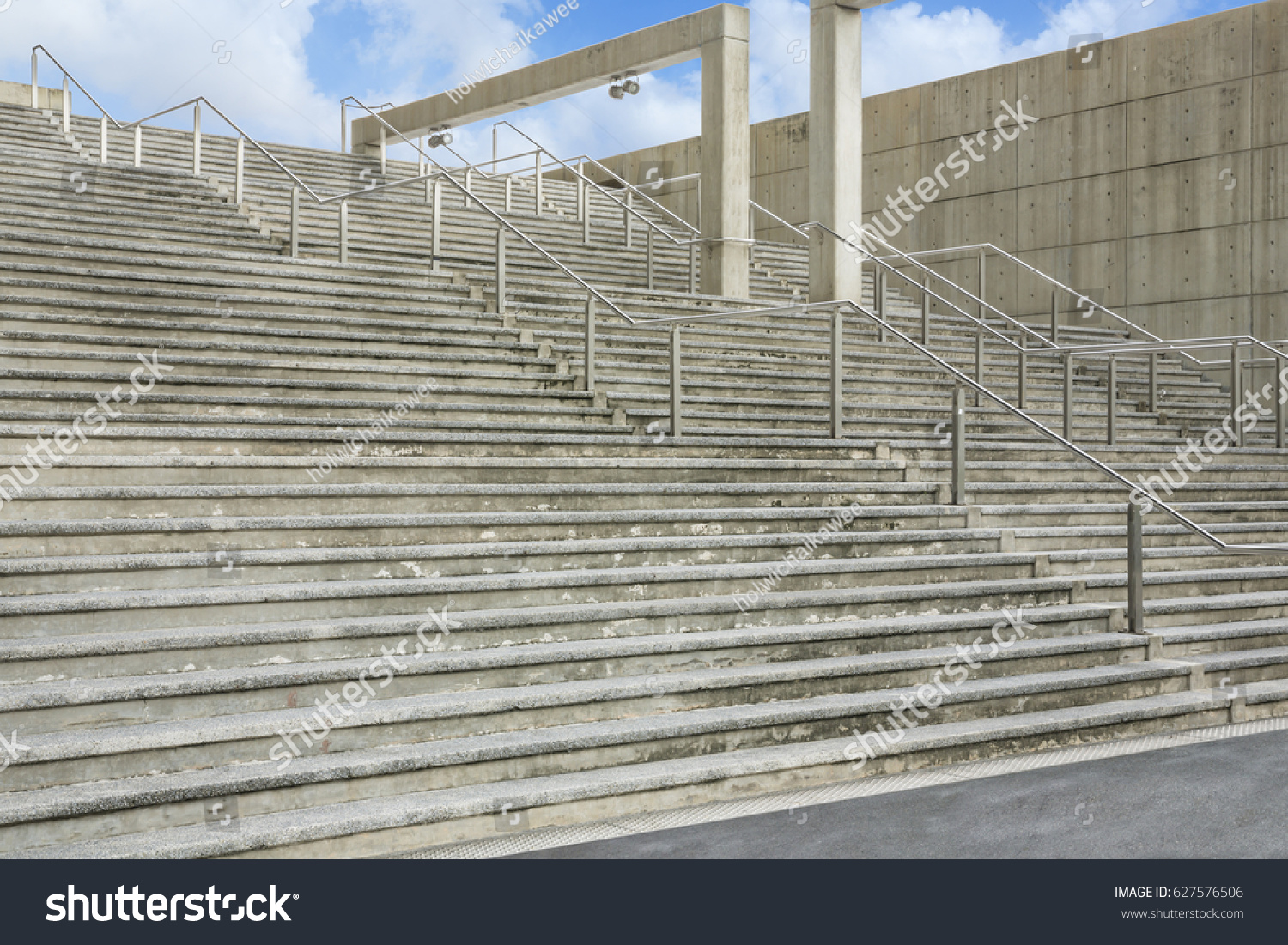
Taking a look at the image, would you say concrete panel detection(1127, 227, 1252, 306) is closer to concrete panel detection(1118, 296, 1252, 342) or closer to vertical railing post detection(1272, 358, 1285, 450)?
concrete panel detection(1118, 296, 1252, 342)

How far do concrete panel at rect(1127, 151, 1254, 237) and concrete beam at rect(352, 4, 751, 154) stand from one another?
4532 mm

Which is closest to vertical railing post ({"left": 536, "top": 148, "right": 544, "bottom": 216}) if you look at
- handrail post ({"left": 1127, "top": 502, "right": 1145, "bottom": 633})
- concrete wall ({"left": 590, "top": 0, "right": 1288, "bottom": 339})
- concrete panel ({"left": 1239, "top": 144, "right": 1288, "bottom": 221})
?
concrete wall ({"left": 590, "top": 0, "right": 1288, "bottom": 339})

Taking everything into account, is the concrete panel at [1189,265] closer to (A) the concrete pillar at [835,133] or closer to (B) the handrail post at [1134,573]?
(A) the concrete pillar at [835,133]

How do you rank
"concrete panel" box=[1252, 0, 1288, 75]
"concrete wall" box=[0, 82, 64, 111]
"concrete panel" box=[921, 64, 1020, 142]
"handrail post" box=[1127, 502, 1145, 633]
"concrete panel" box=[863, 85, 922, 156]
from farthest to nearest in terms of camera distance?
"concrete wall" box=[0, 82, 64, 111], "concrete panel" box=[863, 85, 922, 156], "concrete panel" box=[921, 64, 1020, 142], "concrete panel" box=[1252, 0, 1288, 75], "handrail post" box=[1127, 502, 1145, 633]

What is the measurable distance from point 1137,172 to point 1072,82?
1.31 metres

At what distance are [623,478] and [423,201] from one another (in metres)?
6.85

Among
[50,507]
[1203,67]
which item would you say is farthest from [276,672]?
[1203,67]

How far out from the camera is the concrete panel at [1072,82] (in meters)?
13.2

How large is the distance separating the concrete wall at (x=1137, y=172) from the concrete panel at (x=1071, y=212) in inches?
0.6

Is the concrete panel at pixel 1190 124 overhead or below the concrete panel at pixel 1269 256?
overhead

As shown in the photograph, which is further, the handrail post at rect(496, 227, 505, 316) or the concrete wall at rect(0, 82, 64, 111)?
the concrete wall at rect(0, 82, 64, 111)

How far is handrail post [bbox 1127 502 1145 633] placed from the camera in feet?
20.0

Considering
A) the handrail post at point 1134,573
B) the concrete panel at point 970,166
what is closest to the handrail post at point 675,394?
the handrail post at point 1134,573

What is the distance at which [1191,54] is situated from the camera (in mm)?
12547
